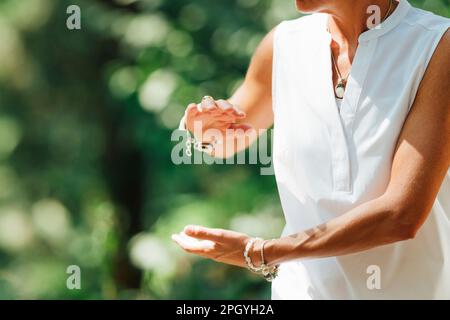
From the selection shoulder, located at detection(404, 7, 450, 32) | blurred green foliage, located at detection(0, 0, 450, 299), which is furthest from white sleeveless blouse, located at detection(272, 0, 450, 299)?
blurred green foliage, located at detection(0, 0, 450, 299)

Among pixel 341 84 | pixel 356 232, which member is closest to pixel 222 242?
pixel 356 232

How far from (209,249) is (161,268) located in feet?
4.29

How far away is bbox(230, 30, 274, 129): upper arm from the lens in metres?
1.38

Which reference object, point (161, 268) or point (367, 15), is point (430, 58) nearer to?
point (367, 15)

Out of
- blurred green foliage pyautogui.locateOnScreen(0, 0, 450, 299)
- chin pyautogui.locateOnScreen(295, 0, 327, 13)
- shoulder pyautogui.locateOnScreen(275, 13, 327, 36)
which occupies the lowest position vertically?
blurred green foliage pyautogui.locateOnScreen(0, 0, 450, 299)

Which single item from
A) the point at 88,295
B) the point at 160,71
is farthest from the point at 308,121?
the point at 88,295

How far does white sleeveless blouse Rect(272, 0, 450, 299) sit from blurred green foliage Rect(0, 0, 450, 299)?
3.65 feet

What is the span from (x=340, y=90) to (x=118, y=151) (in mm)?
1642

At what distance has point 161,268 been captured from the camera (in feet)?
8.11

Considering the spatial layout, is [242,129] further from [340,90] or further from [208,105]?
[340,90]

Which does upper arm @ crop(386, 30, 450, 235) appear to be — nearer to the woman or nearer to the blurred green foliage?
the woman

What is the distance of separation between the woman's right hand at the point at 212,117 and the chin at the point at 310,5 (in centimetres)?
20

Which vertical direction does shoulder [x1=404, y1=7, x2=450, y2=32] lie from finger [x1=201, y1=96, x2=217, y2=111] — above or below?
above

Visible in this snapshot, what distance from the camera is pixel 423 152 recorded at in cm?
113
